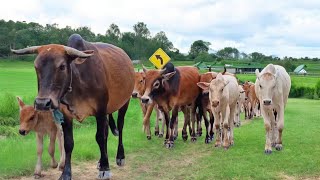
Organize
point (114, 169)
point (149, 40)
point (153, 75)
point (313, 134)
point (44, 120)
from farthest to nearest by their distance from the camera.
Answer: point (149, 40) → point (313, 134) → point (153, 75) → point (114, 169) → point (44, 120)

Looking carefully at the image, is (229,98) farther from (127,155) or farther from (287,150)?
(127,155)

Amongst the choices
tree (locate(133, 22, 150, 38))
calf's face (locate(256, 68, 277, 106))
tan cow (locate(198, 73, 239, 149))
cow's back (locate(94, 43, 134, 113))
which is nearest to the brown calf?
tan cow (locate(198, 73, 239, 149))

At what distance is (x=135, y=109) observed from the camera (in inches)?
752

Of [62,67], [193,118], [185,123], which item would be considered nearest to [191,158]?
[185,123]

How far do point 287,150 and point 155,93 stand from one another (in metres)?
3.37

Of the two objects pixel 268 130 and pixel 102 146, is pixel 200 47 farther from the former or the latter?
pixel 102 146

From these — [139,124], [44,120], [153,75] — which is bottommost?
[139,124]

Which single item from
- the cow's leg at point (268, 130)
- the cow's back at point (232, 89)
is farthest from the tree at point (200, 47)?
the cow's leg at point (268, 130)

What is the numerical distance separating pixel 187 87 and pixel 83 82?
18.0 feet

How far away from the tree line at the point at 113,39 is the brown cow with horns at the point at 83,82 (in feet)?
128

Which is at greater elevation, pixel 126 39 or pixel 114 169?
pixel 126 39

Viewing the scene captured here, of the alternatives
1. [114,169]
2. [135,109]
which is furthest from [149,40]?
[114,169]

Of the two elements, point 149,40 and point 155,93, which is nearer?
point 155,93

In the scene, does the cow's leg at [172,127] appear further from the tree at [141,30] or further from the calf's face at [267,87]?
the tree at [141,30]
